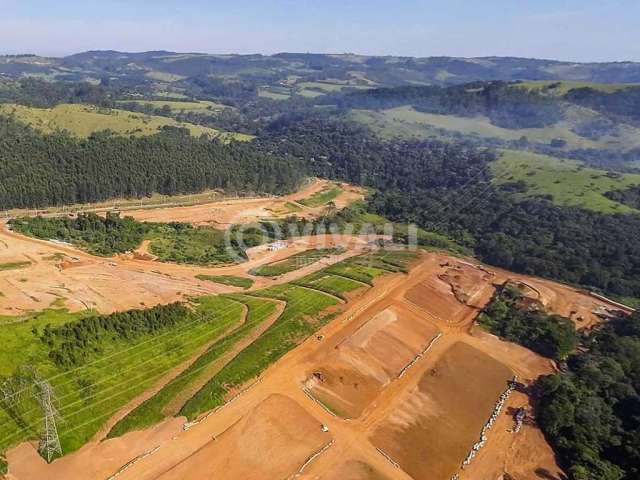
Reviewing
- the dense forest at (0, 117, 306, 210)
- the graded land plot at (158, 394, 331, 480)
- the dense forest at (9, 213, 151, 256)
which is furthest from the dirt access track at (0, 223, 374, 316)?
the dense forest at (0, 117, 306, 210)

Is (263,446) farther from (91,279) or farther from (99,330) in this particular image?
(91,279)

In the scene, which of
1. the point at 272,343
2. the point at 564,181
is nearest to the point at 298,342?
the point at 272,343

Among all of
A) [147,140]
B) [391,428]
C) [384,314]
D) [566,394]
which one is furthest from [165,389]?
[147,140]

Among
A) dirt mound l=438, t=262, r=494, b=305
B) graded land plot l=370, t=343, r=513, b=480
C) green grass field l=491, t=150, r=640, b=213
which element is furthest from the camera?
green grass field l=491, t=150, r=640, b=213

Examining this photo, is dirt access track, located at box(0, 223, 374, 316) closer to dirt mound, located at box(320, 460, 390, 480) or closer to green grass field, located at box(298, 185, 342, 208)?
dirt mound, located at box(320, 460, 390, 480)

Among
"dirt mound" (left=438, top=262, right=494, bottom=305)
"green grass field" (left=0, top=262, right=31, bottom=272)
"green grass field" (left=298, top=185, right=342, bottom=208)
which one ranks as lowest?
"green grass field" (left=298, top=185, right=342, bottom=208)
